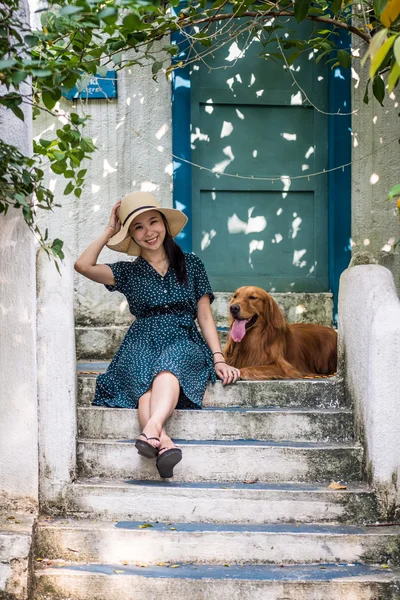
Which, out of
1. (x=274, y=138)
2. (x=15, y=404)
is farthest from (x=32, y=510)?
(x=274, y=138)

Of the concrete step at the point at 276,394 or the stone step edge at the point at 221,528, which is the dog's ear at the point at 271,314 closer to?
the concrete step at the point at 276,394

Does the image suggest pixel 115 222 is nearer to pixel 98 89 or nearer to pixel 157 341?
pixel 157 341

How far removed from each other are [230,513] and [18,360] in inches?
52.3

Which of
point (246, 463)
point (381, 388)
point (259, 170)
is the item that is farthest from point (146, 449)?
point (259, 170)

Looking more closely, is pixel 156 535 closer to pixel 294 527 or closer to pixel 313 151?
pixel 294 527

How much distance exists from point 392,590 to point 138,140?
3.89m

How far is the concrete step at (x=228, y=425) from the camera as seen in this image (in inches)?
191

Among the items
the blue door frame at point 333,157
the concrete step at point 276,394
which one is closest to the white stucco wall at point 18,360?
the concrete step at point 276,394

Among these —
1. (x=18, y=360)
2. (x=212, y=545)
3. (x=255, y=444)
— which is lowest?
(x=212, y=545)

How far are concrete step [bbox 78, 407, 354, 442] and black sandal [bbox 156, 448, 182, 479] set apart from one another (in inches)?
17.1

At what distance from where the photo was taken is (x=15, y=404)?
14.4ft

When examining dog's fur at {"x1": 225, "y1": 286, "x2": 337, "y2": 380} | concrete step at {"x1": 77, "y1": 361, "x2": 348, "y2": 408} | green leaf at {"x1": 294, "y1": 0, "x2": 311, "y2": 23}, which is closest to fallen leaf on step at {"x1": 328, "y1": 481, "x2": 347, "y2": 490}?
concrete step at {"x1": 77, "y1": 361, "x2": 348, "y2": 408}

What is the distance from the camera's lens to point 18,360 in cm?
441

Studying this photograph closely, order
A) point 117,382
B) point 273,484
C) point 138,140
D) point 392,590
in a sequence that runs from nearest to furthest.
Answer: point 392,590 < point 273,484 < point 117,382 < point 138,140
